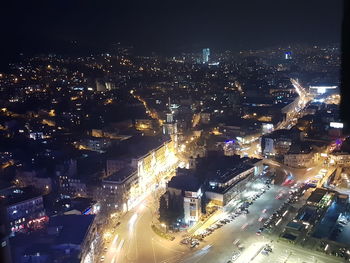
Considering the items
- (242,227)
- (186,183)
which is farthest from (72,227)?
(242,227)

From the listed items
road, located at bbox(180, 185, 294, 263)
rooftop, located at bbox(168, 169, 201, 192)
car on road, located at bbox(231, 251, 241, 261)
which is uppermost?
rooftop, located at bbox(168, 169, 201, 192)

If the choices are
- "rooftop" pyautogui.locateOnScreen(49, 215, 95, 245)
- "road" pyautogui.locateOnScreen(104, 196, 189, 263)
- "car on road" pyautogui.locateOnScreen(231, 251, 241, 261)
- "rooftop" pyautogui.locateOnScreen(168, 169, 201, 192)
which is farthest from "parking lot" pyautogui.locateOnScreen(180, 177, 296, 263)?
"rooftop" pyautogui.locateOnScreen(49, 215, 95, 245)

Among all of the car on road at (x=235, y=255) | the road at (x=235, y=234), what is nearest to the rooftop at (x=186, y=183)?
the road at (x=235, y=234)

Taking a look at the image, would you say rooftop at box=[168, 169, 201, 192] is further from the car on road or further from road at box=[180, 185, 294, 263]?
the car on road

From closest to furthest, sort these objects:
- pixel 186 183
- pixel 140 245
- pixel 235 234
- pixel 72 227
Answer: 1. pixel 72 227
2. pixel 140 245
3. pixel 235 234
4. pixel 186 183

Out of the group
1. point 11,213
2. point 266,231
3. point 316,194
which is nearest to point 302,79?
point 316,194

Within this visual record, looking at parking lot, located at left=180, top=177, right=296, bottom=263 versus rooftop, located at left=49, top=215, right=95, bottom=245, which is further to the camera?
parking lot, located at left=180, top=177, right=296, bottom=263

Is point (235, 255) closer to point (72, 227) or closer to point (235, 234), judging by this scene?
point (235, 234)

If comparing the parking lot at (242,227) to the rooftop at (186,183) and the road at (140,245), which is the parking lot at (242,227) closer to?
the road at (140,245)

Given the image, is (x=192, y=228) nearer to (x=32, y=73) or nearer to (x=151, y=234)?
(x=151, y=234)

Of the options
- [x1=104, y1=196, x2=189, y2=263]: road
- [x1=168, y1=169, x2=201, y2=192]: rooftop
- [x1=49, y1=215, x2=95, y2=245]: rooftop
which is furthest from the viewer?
[x1=168, y1=169, x2=201, y2=192]: rooftop

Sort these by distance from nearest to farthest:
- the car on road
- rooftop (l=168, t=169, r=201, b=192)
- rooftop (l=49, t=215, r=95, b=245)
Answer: rooftop (l=49, t=215, r=95, b=245)
the car on road
rooftop (l=168, t=169, r=201, b=192)
